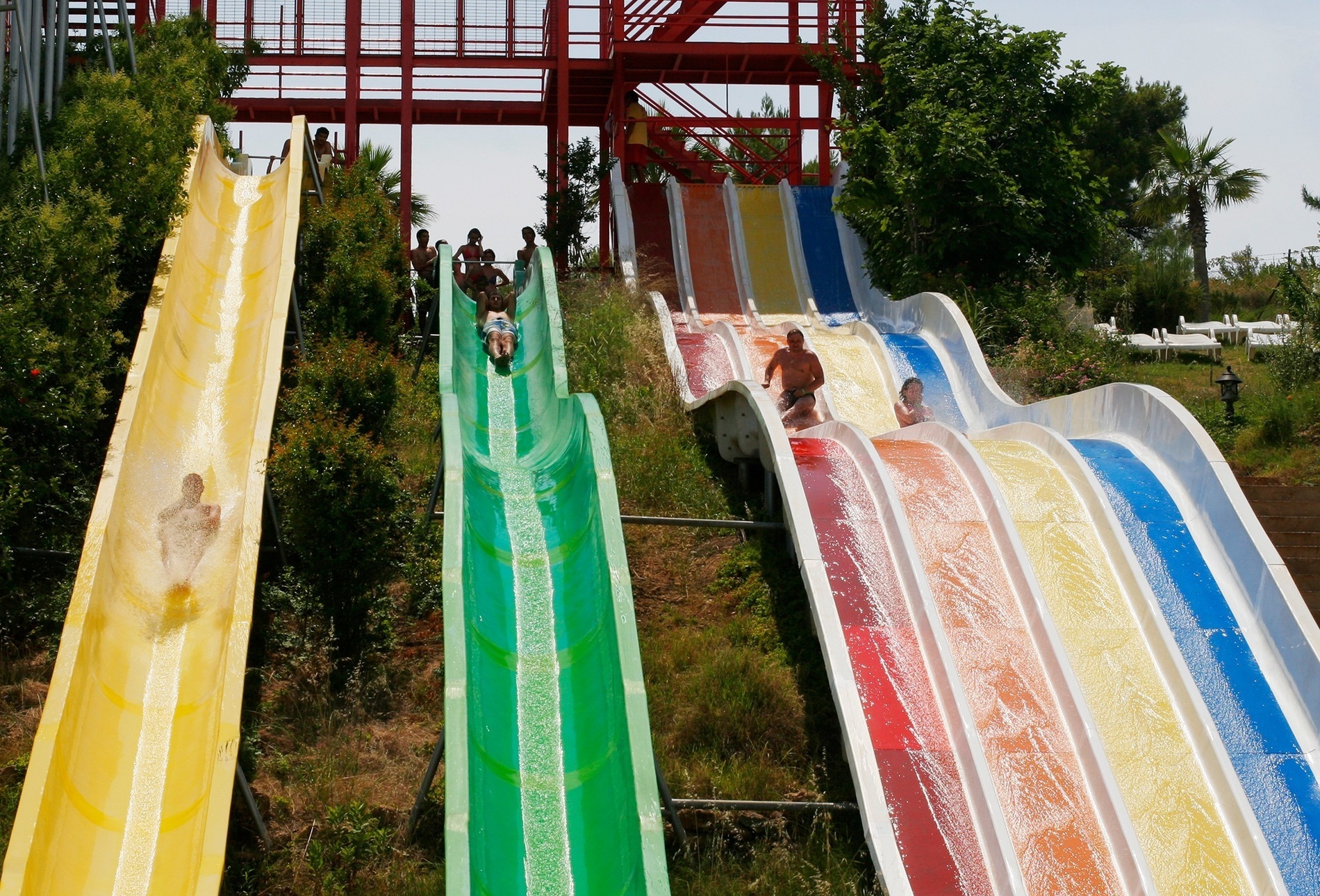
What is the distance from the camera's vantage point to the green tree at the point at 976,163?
18844 millimetres

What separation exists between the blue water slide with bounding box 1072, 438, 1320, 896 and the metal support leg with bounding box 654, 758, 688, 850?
11.0 feet

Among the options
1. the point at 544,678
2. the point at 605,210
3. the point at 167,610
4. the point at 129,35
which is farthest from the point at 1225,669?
the point at 605,210

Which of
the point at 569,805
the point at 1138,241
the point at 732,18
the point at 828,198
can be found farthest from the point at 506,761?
the point at 1138,241

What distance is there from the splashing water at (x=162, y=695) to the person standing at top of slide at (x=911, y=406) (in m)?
6.29

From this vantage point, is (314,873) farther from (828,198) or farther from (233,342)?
(828,198)

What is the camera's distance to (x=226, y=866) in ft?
28.8

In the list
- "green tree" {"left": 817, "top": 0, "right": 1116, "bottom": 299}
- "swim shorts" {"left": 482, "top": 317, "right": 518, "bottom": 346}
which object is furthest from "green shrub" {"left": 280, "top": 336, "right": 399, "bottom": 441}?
"green tree" {"left": 817, "top": 0, "right": 1116, "bottom": 299}

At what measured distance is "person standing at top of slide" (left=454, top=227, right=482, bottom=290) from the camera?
18172 millimetres

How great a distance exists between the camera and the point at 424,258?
63.5ft

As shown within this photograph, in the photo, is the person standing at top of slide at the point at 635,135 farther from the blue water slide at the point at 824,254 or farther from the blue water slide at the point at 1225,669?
the blue water slide at the point at 1225,669

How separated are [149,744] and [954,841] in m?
4.75

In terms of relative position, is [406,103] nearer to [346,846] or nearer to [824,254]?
[824,254]

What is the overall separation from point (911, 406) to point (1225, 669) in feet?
17.9

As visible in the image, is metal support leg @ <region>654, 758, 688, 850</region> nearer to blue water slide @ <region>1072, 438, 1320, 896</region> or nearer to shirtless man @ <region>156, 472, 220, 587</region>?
blue water slide @ <region>1072, 438, 1320, 896</region>
